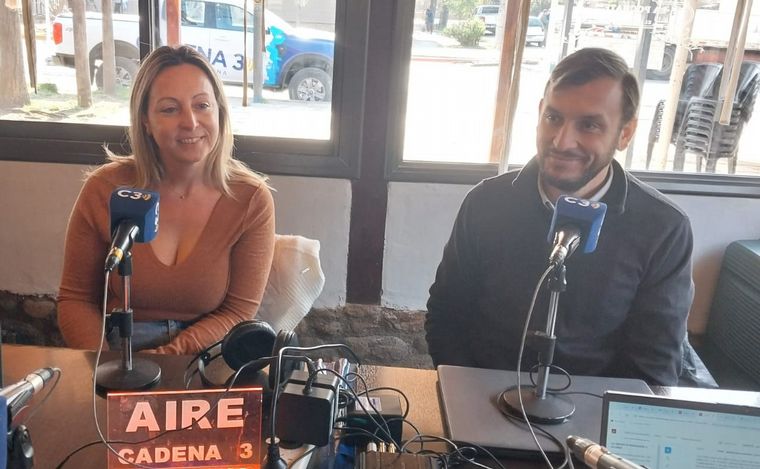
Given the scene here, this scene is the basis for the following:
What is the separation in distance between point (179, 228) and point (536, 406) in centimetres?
99

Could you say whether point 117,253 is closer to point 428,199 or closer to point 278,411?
point 278,411

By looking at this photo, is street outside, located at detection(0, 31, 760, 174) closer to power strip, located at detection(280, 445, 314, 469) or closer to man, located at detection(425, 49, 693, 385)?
man, located at detection(425, 49, 693, 385)

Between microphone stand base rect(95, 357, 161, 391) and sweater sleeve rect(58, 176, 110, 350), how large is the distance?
0.42 meters

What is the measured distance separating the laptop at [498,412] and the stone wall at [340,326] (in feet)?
4.09

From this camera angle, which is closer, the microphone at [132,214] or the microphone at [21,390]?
the microphone at [21,390]

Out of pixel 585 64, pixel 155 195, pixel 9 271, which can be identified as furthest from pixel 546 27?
pixel 9 271

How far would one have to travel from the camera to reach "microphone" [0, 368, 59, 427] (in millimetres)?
803

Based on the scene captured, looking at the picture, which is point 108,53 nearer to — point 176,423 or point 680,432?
point 176,423

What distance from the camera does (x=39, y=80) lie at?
2.34 metres

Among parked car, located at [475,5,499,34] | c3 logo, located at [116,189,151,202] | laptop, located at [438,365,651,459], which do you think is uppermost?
parked car, located at [475,5,499,34]

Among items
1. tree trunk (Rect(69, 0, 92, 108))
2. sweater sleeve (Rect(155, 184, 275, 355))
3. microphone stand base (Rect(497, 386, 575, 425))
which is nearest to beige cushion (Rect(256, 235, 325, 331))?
sweater sleeve (Rect(155, 184, 275, 355))

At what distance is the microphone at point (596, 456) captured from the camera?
2.50 ft

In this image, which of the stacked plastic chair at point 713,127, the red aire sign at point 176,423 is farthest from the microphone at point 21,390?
the stacked plastic chair at point 713,127

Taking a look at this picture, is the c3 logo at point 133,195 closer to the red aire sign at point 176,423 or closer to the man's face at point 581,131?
the red aire sign at point 176,423
